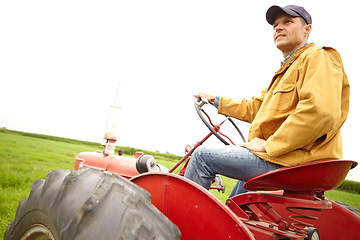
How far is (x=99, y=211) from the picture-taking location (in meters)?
1.10

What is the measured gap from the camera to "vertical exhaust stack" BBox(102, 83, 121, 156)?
3.40 meters

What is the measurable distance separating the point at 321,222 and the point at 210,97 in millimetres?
→ 1488

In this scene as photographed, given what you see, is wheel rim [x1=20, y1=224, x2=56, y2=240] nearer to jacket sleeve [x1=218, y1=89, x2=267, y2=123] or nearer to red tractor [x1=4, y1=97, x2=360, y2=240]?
red tractor [x1=4, y1=97, x2=360, y2=240]

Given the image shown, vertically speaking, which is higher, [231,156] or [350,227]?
[231,156]

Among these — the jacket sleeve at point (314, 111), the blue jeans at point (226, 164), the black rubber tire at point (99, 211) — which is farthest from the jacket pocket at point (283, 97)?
the black rubber tire at point (99, 211)

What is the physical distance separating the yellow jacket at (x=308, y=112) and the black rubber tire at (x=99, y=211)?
2.60 feet

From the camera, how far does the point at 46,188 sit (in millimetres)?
1421

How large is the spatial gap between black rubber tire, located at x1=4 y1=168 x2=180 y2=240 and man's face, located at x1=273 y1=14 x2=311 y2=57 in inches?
61.5

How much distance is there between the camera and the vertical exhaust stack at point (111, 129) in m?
3.40

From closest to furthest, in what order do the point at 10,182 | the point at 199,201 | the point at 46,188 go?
the point at 199,201 → the point at 46,188 → the point at 10,182

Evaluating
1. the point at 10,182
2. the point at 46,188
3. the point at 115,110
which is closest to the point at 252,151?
the point at 46,188

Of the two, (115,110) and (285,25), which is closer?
(285,25)

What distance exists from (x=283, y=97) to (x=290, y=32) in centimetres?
61

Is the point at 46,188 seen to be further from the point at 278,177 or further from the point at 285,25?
the point at 285,25
